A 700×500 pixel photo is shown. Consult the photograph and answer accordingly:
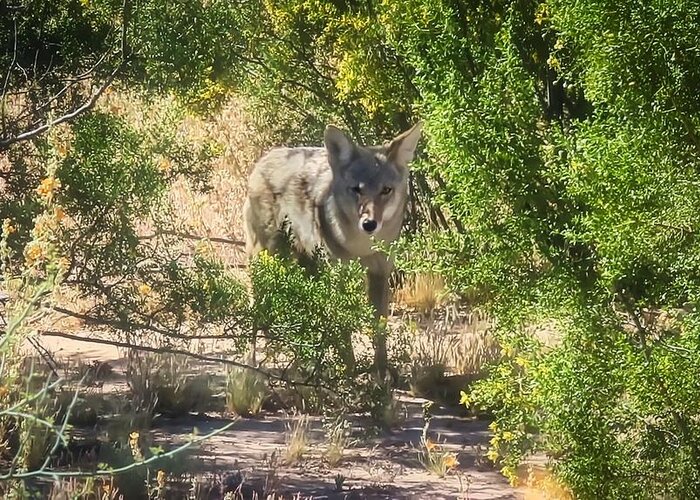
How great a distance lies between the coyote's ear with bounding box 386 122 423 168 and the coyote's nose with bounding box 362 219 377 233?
0.46 meters

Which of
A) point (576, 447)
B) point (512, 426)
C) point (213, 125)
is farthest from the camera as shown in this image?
point (213, 125)

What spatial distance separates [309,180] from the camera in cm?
880

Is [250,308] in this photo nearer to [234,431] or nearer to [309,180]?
[234,431]

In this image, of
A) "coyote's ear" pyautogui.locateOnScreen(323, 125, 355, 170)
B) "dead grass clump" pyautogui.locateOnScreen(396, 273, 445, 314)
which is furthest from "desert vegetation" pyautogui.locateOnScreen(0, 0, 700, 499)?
"dead grass clump" pyautogui.locateOnScreen(396, 273, 445, 314)

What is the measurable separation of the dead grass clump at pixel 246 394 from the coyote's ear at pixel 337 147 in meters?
1.69

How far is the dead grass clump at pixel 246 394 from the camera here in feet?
24.2

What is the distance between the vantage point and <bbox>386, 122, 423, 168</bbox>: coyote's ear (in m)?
7.69

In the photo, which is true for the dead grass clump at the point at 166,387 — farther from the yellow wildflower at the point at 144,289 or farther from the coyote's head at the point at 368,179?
the coyote's head at the point at 368,179

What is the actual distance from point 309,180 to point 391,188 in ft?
2.78

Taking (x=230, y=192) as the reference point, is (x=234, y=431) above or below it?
below

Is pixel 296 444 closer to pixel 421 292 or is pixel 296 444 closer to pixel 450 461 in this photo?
pixel 450 461

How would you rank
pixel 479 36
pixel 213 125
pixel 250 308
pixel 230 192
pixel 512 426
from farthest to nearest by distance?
pixel 213 125 < pixel 230 192 < pixel 250 308 < pixel 479 36 < pixel 512 426

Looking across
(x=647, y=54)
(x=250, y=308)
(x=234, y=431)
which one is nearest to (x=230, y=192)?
(x=234, y=431)

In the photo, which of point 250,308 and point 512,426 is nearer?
point 512,426
